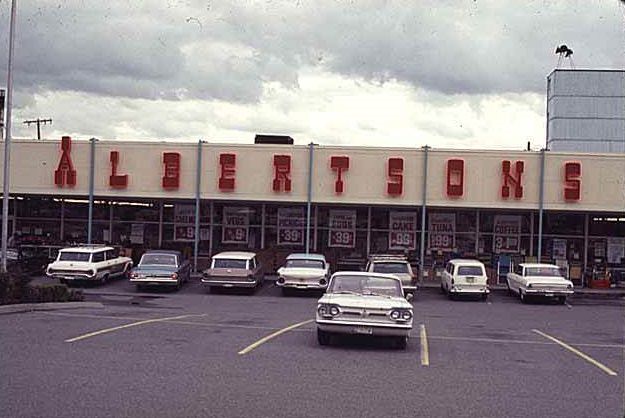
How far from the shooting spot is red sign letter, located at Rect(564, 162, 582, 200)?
37.4 metres

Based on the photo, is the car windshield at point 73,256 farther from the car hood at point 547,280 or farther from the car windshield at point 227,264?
the car hood at point 547,280

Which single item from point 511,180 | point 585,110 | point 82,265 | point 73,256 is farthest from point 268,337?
point 585,110

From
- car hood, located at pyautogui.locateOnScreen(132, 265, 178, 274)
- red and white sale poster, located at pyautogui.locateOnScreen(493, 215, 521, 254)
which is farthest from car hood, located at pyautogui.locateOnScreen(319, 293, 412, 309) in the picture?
red and white sale poster, located at pyautogui.locateOnScreen(493, 215, 521, 254)

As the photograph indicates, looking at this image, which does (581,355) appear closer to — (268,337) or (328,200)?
(268,337)

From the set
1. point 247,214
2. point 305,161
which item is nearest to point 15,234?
point 247,214

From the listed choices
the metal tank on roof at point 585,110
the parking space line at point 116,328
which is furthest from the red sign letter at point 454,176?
the metal tank on roof at point 585,110

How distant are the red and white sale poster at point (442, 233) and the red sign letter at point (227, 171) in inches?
383

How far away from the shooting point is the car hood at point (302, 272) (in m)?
32.2

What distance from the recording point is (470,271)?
1294 inches

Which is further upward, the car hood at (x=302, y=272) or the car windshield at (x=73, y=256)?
the car windshield at (x=73, y=256)

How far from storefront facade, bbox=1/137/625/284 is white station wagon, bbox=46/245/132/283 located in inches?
140

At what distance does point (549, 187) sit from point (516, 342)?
20.0 metres

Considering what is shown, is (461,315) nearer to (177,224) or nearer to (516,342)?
(516,342)

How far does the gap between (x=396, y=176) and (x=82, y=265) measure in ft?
44.0
